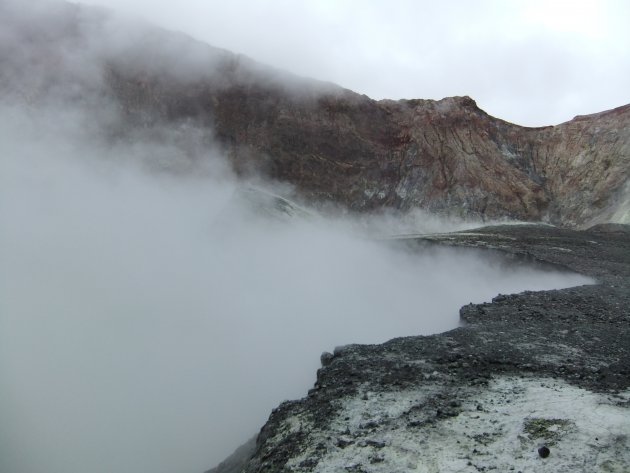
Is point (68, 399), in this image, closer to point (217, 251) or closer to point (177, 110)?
point (217, 251)

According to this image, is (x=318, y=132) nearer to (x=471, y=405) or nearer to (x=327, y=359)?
(x=327, y=359)

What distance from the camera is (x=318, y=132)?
40844mm

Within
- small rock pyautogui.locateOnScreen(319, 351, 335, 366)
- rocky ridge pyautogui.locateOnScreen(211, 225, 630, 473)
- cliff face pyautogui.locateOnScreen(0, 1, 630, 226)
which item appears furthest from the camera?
cliff face pyautogui.locateOnScreen(0, 1, 630, 226)

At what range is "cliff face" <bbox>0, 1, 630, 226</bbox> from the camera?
38.0 meters

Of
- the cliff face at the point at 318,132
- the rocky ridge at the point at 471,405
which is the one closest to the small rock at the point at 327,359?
the rocky ridge at the point at 471,405

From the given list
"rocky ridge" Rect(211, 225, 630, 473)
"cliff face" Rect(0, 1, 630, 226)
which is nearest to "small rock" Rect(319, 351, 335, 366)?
"rocky ridge" Rect(211, 225, 630, 473)

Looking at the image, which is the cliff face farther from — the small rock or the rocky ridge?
the small rock

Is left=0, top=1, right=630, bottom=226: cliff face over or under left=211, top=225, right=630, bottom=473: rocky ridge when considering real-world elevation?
over

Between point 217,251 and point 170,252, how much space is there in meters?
3.00

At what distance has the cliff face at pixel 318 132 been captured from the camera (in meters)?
38.0

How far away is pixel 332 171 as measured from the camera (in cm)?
3988

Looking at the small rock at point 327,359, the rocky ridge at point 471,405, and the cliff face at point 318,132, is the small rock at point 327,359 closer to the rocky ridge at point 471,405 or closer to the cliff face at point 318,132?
the rocky ridge at point 471,405

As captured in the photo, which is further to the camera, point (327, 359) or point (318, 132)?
point (318, 132)

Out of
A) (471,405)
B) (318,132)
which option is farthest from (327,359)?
(318,132)
